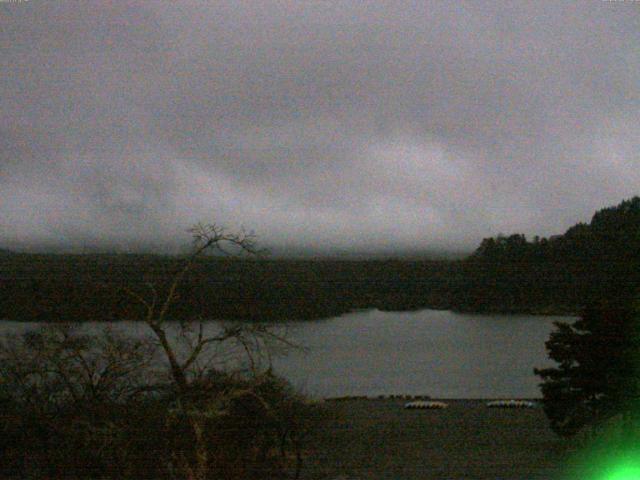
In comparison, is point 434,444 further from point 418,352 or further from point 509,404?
point 509,404

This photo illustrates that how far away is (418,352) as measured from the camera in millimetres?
6555

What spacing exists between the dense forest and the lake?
14cm

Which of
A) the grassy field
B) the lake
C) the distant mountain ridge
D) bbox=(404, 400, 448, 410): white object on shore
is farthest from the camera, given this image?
bbox=(404, 400, 448, 410): white object on shore

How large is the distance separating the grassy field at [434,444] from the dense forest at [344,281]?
1111 millimetres

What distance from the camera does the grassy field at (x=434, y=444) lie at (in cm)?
405

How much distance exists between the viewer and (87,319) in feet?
9.80

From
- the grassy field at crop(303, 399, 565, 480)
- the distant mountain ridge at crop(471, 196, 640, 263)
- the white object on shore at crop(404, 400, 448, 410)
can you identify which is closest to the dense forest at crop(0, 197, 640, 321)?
the distant mountain ridge at crop(471, 196, 640, 263)

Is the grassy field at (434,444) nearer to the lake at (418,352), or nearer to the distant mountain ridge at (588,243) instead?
the lake at (418,352)

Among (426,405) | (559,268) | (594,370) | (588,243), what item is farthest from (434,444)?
(426,405)

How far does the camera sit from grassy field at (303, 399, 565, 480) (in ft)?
13.3

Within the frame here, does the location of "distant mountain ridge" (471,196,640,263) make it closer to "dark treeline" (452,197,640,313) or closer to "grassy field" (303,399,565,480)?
"dark treeline" (452,197,640,313)

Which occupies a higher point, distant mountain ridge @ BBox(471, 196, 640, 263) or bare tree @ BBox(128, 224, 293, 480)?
distant mountain ridge @ BBox(471, 196, 640, 263)

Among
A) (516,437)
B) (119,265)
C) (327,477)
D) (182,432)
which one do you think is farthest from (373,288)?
(516,437)

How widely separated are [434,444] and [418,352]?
915mm
